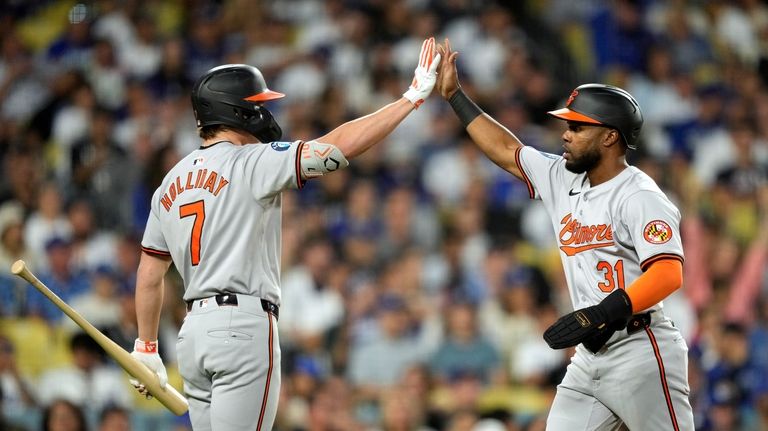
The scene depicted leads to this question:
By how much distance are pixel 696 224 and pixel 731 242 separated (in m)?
0.31

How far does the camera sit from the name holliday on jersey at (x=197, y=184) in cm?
452

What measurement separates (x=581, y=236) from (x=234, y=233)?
4.54 feet

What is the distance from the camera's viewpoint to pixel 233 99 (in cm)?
464

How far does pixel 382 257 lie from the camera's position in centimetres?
936

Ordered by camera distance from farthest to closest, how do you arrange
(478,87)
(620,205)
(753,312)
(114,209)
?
(478,87)
(114,209)
(753,312)
(620,205)

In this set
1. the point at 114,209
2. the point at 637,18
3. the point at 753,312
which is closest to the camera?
the point at 753,312

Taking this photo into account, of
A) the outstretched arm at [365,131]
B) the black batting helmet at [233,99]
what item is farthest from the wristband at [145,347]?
the outstretched arm at [365,131]

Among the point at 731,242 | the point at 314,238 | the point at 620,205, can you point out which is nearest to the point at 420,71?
the point at 620,205

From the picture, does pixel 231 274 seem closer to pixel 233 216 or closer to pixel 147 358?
pixel 233 216

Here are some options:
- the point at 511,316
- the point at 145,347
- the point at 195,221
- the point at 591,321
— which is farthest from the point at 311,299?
the point at 591,321

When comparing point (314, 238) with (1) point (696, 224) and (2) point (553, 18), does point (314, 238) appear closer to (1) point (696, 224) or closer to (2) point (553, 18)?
(1) point (696, 224)

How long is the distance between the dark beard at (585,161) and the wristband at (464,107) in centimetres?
67

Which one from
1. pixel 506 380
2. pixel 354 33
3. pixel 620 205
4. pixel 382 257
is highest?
pixel 354 33

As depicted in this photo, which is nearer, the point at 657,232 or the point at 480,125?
the point at 657,232
